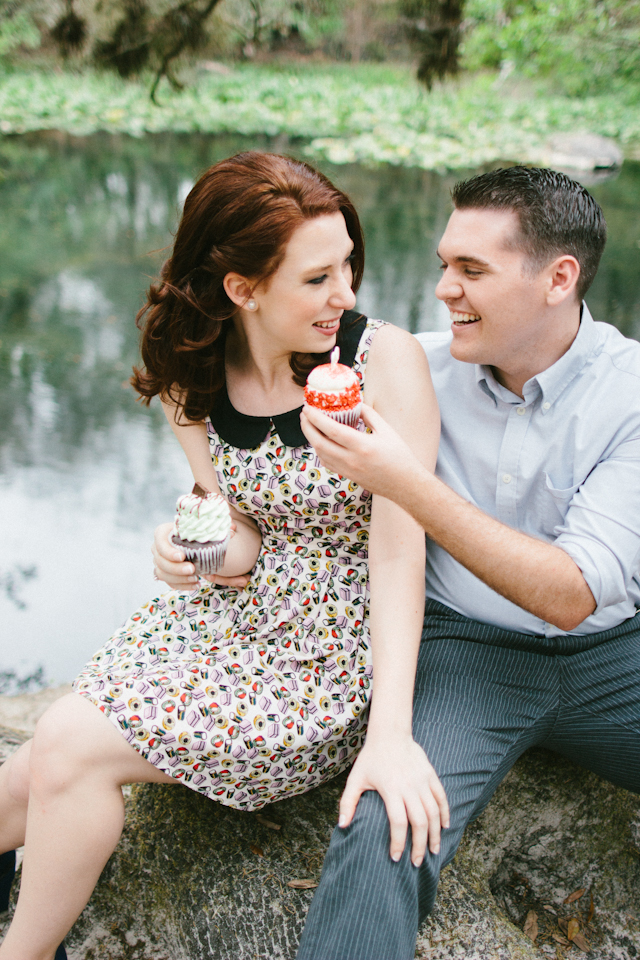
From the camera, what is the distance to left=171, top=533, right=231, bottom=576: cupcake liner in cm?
186

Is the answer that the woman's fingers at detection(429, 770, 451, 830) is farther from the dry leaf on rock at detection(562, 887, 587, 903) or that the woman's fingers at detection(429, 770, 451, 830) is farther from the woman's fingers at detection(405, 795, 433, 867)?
the dry leaf on rock at detection(562, 887, 587, 903)

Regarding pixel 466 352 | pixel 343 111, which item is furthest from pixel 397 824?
pixel 343 111

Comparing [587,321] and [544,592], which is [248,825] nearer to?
[544,592]

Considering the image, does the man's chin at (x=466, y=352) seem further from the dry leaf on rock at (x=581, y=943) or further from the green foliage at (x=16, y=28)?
the green foliage at (x=16, y=28)

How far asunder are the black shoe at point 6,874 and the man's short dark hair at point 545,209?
→ 1.96m

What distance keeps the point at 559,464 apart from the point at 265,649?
2.94 ft

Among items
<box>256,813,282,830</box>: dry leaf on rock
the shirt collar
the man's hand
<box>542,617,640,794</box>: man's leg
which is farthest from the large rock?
the shirt collar

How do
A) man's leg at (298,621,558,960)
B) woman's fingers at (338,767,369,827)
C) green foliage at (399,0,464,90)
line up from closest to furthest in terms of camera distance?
man's leg at (298,621,558,960)
woman's fingers at (338,767,369,827)
green foliage at (399,0,464,90)

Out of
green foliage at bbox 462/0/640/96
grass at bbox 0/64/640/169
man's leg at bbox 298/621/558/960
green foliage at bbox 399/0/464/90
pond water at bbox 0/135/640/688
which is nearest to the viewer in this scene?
man's leg at bbox 298/621/558/960

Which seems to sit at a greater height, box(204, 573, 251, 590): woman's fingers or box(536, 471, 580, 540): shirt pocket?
box(536, 471, 580, 540): shirt pocket

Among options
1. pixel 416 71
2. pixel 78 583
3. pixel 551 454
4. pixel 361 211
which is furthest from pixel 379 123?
pixel 551 454

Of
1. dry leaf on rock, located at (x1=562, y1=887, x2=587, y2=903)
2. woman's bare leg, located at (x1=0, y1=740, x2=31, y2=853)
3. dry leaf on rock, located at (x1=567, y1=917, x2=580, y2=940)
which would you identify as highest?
woman's bare leg, located at (x1=0, y1=740, x2=31, y2=853)

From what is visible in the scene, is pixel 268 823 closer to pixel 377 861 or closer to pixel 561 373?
pixel 377 861

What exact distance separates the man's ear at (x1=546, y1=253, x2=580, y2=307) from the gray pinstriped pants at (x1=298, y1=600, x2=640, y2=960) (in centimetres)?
87
